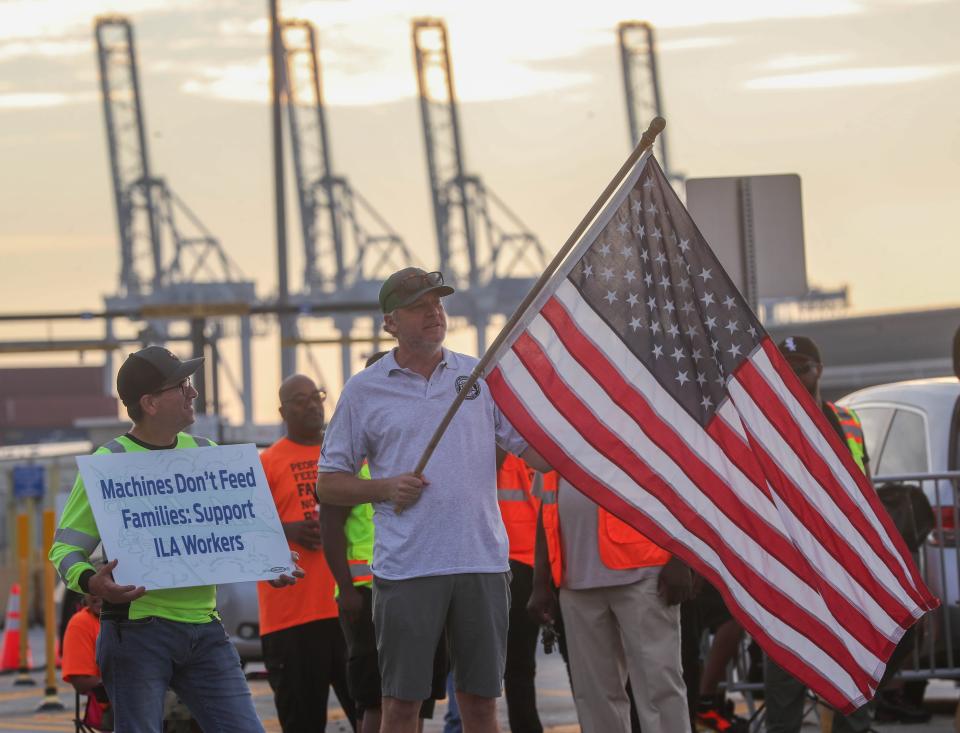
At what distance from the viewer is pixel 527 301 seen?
6.80 meters

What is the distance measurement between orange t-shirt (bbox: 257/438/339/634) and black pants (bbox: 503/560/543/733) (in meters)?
1.14

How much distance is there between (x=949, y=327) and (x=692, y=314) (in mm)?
38707

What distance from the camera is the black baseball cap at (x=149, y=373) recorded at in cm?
666

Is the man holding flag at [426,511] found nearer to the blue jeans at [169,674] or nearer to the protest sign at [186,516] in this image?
the protest sign at [186,516]

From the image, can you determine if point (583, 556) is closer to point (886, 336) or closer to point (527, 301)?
point (527, 301)

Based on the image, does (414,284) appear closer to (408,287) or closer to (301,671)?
(408,287)

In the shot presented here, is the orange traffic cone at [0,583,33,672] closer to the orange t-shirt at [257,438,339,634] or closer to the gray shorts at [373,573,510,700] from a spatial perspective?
the orange t-shirt at [257,438,339,634]

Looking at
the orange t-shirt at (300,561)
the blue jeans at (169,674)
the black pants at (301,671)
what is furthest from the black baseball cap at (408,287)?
the black pants at (301,671)

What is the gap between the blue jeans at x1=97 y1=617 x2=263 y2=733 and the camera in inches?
255

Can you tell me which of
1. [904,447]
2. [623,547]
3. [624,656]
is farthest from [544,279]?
[904,447]

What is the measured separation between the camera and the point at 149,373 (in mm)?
6676

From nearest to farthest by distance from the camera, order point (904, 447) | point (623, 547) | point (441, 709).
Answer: point (623, 547) → point (904, 447) → point (441, 709)

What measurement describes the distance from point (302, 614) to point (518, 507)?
139 centimetres

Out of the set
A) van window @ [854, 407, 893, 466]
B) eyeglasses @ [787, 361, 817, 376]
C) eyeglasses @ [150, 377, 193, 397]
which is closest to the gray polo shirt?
eyeglasses @ [150, 377, 193, 397]
